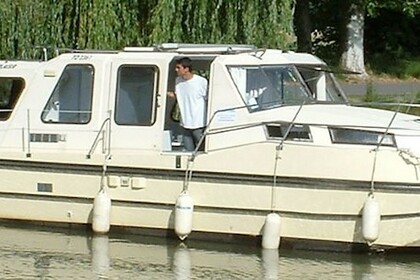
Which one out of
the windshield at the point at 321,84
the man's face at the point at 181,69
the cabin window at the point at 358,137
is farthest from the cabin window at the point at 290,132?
the man's face at the point at 181,69

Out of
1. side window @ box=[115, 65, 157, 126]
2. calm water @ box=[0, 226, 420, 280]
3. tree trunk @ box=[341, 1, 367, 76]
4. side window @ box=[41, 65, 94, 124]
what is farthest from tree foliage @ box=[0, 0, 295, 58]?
tree trunk @ box=[341, 1, 367, 76]

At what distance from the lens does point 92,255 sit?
1486 cm

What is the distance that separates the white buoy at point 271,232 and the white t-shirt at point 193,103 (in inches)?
67.1

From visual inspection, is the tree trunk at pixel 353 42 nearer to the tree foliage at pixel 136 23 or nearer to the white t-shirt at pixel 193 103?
the tree foliage at pixel 136 23

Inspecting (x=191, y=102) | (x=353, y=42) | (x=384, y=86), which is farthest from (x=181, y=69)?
(x=353, y=42)

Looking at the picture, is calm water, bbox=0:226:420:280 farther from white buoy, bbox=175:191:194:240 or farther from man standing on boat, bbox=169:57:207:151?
man standing on boat, bbox=169:57:207:151

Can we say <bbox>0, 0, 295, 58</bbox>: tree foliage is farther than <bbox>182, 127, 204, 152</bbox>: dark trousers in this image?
Yes

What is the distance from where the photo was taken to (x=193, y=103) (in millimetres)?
15516

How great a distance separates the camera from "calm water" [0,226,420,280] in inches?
548

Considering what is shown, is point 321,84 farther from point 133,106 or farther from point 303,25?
point 303,25

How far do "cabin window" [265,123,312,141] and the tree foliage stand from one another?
19.8ft

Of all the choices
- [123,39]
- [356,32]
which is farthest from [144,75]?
[356,32]

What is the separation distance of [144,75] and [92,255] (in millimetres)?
2460

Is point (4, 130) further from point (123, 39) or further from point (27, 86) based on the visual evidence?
point (123, 39)
